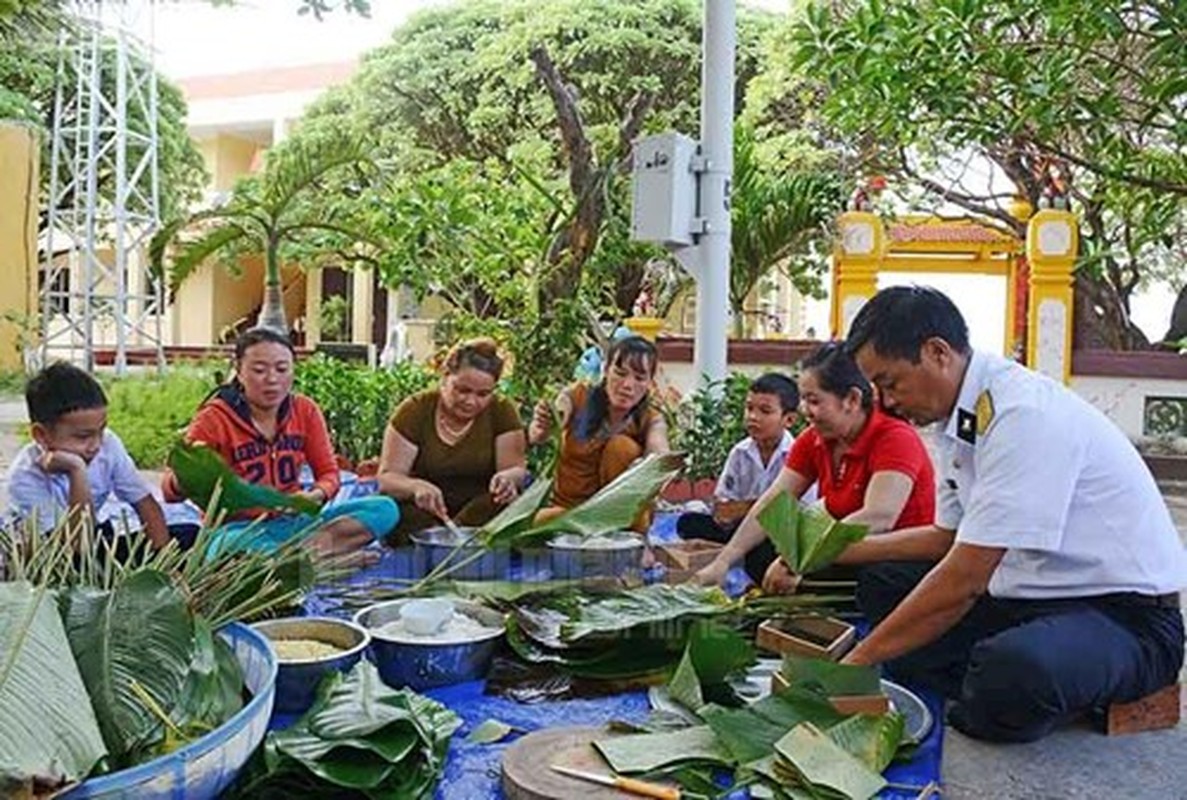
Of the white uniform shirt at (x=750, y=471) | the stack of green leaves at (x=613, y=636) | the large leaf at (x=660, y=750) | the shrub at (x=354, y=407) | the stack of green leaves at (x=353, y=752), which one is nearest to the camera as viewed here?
the stack of green leaves at (x=353, y=752)

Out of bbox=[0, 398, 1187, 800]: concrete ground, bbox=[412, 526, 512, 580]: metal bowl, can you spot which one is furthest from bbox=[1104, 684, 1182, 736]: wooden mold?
bbox=[412, 526, 512, 580]: metal bowl

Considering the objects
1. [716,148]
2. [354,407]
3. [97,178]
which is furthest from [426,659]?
[97,178]

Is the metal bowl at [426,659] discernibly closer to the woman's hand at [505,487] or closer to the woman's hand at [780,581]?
the woman's hand at [780,581]

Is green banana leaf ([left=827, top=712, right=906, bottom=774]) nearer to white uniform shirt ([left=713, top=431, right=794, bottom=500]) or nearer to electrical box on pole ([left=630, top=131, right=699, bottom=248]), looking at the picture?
white uniform shirt ([left=713, top=431, right=794, bottom=500])

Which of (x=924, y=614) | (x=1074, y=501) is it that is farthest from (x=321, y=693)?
(x=1074, y=501)

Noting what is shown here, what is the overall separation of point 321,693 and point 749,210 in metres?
6.40

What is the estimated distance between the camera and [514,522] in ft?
9.38

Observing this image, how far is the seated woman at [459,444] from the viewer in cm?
385

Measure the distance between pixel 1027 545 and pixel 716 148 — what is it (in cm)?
349

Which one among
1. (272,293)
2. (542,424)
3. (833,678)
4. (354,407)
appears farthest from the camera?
(272,293)

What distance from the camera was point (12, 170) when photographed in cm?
1282

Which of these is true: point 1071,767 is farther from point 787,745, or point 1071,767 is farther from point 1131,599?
point 787,745

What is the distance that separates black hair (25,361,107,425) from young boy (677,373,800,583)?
195 centimetres

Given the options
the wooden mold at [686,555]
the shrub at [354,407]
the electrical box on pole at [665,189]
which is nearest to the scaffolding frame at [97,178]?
the shrub at [354,407]
